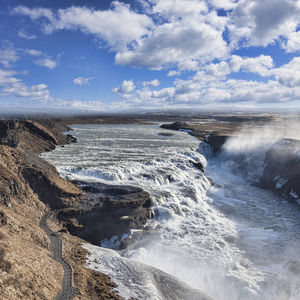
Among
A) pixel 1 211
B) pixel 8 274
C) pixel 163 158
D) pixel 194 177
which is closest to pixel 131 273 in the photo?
pixel 8 274

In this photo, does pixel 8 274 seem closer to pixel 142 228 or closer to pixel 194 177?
pixel 142 228

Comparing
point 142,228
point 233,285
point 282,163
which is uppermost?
point 282,163

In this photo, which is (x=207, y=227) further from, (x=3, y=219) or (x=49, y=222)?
(x=3, y=219)

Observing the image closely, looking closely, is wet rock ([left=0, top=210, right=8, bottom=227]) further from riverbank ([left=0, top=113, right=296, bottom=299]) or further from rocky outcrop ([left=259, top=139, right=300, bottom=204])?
rocky outcrop ([left=259, top=139, right=300, bottom=204])

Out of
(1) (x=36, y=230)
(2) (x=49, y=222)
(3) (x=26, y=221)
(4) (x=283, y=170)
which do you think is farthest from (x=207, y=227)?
(4) (x=283, y=170)

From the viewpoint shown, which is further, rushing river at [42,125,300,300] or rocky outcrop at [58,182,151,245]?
rocky outcrop at [58,182,151,245]

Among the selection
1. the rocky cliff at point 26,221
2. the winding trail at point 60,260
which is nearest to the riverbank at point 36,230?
the rocky cliff at point 26,221

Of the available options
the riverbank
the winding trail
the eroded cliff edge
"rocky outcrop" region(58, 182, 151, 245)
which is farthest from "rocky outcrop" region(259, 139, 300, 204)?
the winding trail
